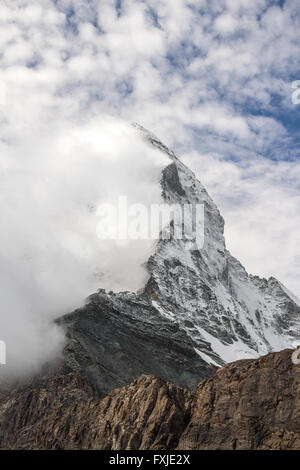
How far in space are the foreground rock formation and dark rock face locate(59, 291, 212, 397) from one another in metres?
45.9

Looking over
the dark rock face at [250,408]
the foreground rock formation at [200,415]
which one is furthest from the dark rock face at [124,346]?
the dark rock face at [250,408]

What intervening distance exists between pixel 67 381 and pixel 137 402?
1954 inches

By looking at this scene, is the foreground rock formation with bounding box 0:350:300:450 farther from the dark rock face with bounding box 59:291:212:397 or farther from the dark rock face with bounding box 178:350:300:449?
the dark rock face with bounding box 59:291:212:397

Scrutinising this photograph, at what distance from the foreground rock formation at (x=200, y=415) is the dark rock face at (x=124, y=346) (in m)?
45.9

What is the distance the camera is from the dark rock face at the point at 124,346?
463 ft

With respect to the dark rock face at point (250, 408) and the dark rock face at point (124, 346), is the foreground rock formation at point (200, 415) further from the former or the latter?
the dark rock face at point (124, 346)

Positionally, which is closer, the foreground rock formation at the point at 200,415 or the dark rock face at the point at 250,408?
the dark rock face at the point at 250,408

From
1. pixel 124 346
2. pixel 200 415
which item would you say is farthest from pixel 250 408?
pixel 124 346

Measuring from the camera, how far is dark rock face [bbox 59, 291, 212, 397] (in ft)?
463

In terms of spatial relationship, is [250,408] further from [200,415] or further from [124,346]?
[124,346]

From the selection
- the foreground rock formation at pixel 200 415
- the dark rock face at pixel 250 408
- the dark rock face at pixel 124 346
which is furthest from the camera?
the dark rock face at pixel 124 346

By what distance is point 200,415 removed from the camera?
7044 cm
